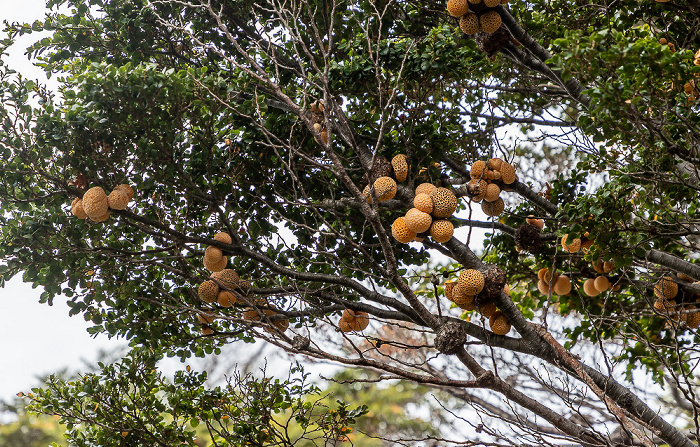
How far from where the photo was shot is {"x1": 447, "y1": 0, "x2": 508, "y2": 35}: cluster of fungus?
3977 mm

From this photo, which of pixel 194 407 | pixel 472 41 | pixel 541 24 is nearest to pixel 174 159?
pixel 194 407

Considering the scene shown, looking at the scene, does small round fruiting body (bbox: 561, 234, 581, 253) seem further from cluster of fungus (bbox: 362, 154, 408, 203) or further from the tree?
cluster of fungus (bbox: 362, 154, 408, 203)

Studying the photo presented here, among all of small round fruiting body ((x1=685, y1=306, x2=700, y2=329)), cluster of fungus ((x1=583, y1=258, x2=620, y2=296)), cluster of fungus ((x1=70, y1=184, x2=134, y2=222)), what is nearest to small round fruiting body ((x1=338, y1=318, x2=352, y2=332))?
cluster of fungus ((x1=70, y1=184, x2=134, y2=222))

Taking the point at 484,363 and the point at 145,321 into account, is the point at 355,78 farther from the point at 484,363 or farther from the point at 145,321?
the point at 484,363

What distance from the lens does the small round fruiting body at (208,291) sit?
173 inches

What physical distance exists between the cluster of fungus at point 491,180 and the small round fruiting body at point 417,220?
1.99 ft

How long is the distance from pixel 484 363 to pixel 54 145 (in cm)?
513

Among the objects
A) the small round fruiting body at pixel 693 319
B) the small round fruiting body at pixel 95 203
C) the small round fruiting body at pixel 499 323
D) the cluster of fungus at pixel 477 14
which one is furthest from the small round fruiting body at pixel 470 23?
the small round fruiting body at pixel 693 319

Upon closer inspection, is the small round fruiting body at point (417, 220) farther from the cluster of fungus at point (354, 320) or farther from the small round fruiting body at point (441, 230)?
the cluster of fungus at point (354, 320)

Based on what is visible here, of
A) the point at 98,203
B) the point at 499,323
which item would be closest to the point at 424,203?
the point at 499,323

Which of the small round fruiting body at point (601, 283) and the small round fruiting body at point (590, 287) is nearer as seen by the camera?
the small round fruiting body at point (601, 283)

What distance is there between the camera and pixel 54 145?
12.6 ft

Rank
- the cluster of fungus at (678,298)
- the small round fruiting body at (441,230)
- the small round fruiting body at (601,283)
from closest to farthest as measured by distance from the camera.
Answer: the small round fruiting body at (441,230) → the cluster of fungus at (678,298) → the small round fruiting body at (601,283)

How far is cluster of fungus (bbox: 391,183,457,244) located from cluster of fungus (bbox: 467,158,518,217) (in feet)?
1.32
